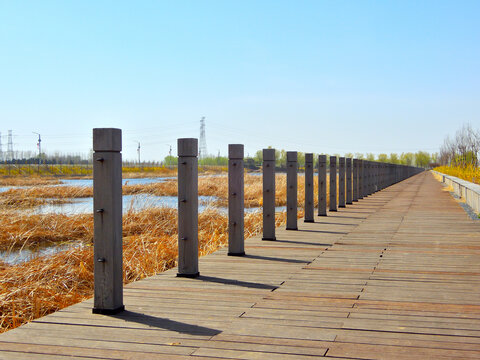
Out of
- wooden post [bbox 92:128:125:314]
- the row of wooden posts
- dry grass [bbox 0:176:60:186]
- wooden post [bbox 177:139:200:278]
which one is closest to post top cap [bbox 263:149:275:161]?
the row of wooden posts

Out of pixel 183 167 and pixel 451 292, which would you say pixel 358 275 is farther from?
pixel 183 167

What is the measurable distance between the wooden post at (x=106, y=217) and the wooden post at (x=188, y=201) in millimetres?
1096

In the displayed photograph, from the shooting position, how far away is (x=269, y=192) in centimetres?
714

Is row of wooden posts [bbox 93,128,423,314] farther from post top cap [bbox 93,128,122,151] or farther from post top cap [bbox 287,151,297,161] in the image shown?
post top cap [bbox 287,151,297,161]

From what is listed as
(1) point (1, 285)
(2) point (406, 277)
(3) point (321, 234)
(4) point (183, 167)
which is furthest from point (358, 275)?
(1) point (1, 285)

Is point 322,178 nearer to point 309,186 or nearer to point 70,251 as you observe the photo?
point 309,186

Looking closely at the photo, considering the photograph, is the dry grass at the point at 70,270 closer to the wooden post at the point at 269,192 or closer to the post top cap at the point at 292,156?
the wooden post at the point at 269,192

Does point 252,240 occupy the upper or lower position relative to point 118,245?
lower

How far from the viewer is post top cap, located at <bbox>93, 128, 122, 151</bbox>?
3549 millimetres

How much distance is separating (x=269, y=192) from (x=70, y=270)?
2.74 metres

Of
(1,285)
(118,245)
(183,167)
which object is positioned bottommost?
(1,285)

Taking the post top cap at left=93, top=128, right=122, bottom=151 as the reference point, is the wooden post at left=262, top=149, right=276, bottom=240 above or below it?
below

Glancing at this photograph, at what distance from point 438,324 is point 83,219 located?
395 inches

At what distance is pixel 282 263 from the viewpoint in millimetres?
5465
